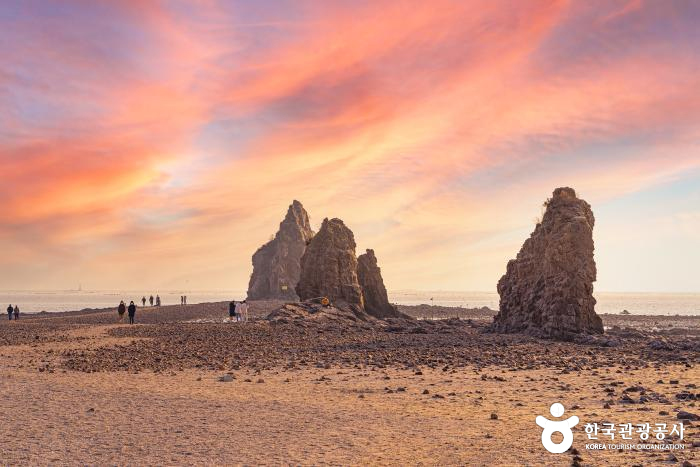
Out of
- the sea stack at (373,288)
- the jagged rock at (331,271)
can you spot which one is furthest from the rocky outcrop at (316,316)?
the sea stack at (373,288)

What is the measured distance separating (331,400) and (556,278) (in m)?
31.4

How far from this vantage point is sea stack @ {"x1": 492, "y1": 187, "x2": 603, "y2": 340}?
1730 inches

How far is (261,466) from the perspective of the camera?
481 inches

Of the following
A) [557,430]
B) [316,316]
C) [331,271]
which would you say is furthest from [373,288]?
[557,430]

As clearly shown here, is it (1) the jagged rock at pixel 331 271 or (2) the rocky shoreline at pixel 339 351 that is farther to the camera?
(1) the jagged rock at pixel 331 271

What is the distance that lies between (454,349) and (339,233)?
39.4 meters

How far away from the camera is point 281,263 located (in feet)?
453

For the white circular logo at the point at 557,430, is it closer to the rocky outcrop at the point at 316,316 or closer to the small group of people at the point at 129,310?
the rocky outcrop at the point at 316,316

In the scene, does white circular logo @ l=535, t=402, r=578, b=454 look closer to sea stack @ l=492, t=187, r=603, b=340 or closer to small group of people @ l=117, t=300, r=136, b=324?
sea stack @ l=492, t=187, r=603, b=340

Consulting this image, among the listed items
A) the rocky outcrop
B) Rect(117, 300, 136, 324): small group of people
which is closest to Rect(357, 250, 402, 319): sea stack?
the rocky outcrop

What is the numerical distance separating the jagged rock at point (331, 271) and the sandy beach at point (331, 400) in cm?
3120

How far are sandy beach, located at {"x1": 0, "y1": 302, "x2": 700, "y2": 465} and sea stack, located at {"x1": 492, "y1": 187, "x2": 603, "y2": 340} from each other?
6.40m

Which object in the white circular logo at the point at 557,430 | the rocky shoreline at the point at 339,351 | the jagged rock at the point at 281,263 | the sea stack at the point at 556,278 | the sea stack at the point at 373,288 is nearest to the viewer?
the white circular logo at the point at 557,430

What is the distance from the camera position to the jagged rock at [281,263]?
13559cm
